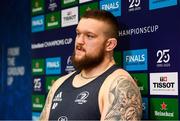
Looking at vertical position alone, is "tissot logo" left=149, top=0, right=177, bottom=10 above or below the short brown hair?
above

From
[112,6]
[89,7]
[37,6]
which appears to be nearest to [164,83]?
[112,6]

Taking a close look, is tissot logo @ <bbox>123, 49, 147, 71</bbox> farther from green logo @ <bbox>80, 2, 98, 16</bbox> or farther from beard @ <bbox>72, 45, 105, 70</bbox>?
green logo @ <bbox>80, 2, 98, 16</bbox>

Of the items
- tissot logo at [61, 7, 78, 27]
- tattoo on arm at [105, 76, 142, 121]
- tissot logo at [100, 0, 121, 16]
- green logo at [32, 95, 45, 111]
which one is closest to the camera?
tattoo on arm at [105, 76, 142, 121]

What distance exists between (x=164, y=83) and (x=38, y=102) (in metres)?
1.05

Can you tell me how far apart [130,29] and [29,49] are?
3.18 ft

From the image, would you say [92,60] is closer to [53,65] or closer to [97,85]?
[97,85]

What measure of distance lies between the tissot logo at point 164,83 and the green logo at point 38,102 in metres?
0.92

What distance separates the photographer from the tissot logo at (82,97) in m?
1.68

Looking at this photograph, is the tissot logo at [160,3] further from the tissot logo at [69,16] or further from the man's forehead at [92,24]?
the tissot logo at [69,16]

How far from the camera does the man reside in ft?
5.19

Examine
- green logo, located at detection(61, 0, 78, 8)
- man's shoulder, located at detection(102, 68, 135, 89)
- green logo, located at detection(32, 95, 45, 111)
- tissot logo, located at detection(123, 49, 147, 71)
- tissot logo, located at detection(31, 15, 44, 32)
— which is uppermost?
green logo, located at detection(61, 0, 78, 8)

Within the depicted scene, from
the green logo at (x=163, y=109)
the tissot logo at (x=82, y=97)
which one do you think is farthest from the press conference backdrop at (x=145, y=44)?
the tissot logo at (x=82, y=97)

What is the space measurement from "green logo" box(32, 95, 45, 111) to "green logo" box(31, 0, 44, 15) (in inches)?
21.5

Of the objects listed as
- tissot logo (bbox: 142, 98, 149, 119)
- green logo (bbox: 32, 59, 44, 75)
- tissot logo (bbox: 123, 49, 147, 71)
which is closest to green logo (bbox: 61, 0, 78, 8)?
green logo (bbox: 32, 59, 44, 75)
